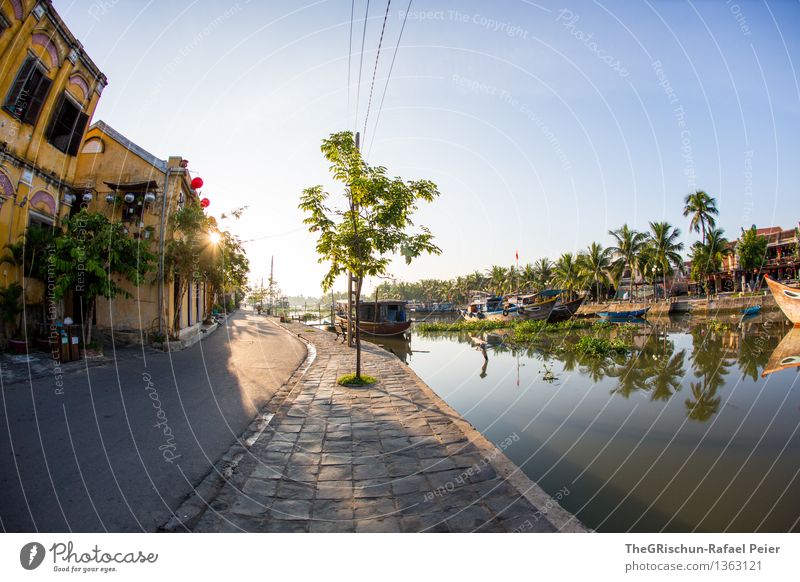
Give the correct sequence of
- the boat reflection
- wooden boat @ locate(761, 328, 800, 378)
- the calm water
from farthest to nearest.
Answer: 1. wooden boat @ locate(761, 328, 800, 378)
2. the boat reflection
3. the calm water

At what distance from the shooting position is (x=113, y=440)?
14.8 feet

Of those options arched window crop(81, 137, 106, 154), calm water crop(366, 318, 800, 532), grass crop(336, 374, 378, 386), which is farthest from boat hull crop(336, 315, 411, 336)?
arched window crop(81, 137, 106, 154)

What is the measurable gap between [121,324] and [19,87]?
7.61 metres

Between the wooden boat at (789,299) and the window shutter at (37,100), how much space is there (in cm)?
3766

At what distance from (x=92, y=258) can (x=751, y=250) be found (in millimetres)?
59952

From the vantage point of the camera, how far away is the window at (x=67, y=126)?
10.7 m

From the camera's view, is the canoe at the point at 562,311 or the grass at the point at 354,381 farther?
the canoe at the point at 562,311

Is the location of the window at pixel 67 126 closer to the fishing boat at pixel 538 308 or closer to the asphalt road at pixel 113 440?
the asphalt road at pixel 113 440

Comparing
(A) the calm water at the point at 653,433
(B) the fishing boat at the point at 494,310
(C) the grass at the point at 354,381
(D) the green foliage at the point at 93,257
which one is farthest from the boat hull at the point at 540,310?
(D) the green foliage at the point at 93,257

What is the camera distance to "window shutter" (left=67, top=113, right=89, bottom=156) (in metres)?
11.6

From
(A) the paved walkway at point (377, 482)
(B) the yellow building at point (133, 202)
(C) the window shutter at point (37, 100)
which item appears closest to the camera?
(A) the paved walkway at point (377, 482)

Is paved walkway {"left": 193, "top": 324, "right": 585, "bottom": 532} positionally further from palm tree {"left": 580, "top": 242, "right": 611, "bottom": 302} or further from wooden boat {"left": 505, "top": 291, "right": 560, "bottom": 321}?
palm tree {"left": 580, "top": 242, "right": 611, "bottom": 302}

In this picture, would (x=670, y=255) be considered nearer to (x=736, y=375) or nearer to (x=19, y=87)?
(x=736, y=375)

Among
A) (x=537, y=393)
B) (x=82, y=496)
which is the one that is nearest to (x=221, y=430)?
(x=82, y=496)
